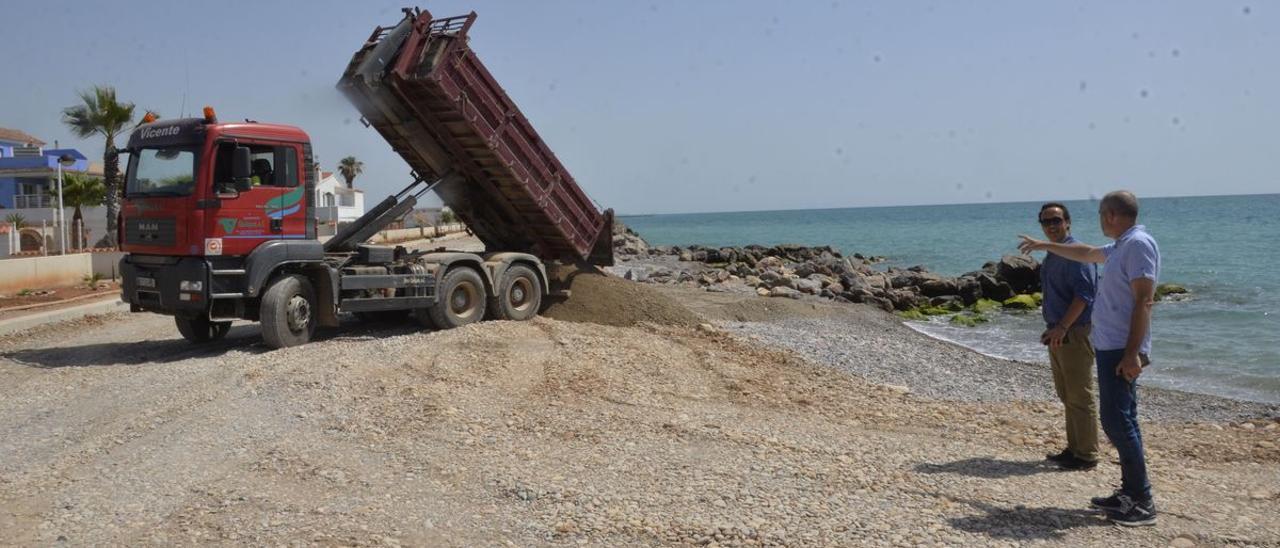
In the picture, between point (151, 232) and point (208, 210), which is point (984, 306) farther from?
point (151, 232)

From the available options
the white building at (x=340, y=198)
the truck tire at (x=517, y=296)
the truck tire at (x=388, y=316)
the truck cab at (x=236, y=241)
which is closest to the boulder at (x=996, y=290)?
the truck tire at (x=517, y=296)

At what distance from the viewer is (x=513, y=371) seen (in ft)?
34.5

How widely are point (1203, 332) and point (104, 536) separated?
18892 mm

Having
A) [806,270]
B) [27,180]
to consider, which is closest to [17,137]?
[27,180]

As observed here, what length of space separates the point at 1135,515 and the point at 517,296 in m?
9.46

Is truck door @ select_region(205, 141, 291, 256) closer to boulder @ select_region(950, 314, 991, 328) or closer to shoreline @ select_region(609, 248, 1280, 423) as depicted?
shoreline @ select_region(609, 248, 1280, 423)

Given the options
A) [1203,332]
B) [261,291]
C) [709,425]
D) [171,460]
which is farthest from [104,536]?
[1203,332]

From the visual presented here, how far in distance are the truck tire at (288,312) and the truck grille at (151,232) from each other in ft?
3.84

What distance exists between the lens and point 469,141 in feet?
42.1

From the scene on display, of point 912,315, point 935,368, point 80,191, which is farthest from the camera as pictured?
point 80,191

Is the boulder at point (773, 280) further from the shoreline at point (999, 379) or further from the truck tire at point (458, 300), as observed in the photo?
the truck tire at point (458, 300)

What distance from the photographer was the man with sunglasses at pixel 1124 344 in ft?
19.0

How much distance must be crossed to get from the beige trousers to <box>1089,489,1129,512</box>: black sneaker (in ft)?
3.16

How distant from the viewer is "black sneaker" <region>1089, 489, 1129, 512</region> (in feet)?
19.7
